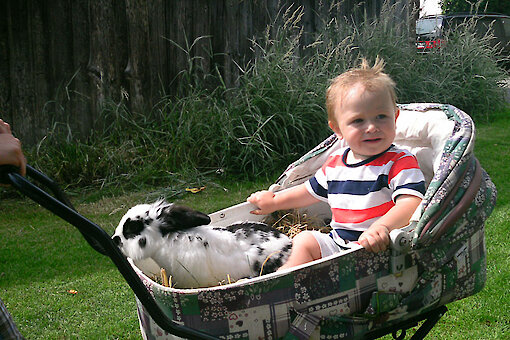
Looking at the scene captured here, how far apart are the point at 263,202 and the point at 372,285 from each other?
2.99ft

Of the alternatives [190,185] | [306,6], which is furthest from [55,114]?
[306,6]

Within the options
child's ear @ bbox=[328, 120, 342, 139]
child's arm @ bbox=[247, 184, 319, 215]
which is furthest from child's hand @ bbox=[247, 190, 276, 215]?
child's ear @ bbox=[328, 120, 342, 139]

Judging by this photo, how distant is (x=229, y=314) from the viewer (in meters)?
1.54

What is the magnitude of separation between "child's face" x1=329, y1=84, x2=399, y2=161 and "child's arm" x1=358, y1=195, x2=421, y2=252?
28 centimetres

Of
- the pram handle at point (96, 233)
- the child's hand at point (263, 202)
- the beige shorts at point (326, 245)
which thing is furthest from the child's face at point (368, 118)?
the pram handle at point (96, 233)

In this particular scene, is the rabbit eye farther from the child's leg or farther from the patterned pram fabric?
the child's leg

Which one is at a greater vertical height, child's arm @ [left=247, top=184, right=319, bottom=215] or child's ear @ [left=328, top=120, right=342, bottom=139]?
child's ear @ [left=328, top=120, right=342, bottom=139]

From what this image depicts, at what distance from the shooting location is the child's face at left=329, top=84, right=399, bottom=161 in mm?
2123

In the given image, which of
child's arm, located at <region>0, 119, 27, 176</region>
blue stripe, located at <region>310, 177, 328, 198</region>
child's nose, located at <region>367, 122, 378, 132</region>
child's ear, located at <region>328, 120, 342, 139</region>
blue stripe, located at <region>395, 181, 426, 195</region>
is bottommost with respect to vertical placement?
blue stripe, located at <region>310, 177, 328, 198</region>

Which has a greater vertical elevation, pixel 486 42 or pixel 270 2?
pixel 270 2

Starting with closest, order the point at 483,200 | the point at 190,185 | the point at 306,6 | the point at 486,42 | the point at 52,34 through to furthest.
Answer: the point at 483,200, the point at 190,185, the point at 52,34, the point at 306,6, the point at 486,42

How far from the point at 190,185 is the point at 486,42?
7456 millimetres

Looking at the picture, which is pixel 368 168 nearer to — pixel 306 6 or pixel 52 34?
pixel 52 34

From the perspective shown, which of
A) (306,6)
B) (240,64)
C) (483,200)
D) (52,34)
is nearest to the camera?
(483,200)
